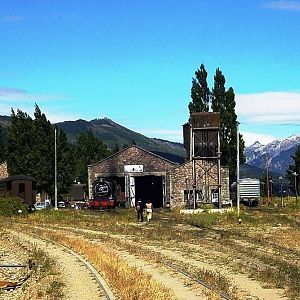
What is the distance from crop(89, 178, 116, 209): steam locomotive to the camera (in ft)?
197

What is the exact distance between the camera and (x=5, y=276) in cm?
1855

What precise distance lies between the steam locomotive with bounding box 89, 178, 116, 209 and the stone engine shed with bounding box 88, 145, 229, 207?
427cm

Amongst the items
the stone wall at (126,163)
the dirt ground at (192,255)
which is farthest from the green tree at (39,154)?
the dirt ground at (192,255)

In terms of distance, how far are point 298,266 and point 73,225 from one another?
76.5 feet

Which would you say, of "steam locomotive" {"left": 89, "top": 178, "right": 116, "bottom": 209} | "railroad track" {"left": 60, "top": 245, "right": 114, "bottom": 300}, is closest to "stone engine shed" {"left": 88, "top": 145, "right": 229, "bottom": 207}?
"steam locomotive" {"left": 89, "top": 178, "right": 116, "bottom": 209}

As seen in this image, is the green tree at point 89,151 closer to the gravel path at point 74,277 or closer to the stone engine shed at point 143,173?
the stone engine shed at point 143,173

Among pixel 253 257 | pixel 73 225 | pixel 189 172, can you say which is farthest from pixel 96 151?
pixel 253 257

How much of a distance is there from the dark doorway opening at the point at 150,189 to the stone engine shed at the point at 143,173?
3331 millimetres

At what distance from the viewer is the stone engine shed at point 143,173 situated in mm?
64750

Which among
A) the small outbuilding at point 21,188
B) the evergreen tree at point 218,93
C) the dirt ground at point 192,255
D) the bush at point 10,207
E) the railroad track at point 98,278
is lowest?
the dirt ground at point 192,255

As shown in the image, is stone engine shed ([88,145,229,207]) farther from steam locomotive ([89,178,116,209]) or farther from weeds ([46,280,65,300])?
weeds ([46,280,65,300])

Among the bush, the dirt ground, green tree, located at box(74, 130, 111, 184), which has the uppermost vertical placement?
green tree, located at box(74, 130, 111, 184)

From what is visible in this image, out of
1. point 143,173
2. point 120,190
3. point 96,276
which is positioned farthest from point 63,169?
point 96,276

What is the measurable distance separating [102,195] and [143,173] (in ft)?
26.7
